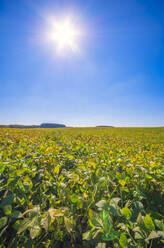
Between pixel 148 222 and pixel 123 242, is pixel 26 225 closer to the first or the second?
pixel 123 242

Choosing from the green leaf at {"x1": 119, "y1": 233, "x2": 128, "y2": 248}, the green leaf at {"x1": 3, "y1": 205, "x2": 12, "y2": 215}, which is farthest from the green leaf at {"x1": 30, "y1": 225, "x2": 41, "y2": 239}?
the green leaf at {"x1": 119, "y1": 233, "x2": 128, "y2": 248}

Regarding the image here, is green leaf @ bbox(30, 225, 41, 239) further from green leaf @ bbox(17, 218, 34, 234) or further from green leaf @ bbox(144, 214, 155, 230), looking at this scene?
green leaf @ bbox(144, 214, 155, 230)

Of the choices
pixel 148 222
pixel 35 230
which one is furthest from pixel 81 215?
pixel 148 222

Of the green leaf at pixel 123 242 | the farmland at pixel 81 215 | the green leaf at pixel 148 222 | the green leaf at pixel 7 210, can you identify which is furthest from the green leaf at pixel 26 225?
the green leaf at pixel 148 222

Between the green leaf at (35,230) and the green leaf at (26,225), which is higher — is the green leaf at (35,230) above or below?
below

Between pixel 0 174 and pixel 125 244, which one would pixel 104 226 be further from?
pixel 0 174

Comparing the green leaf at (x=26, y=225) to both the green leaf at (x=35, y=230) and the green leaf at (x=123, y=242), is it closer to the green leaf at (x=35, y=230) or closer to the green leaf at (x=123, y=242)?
the green leaf at (x=35, y=230)

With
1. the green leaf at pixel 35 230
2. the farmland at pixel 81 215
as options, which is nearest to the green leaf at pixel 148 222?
the farmland at pixel 81 215

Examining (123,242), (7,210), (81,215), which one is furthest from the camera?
(81,215)

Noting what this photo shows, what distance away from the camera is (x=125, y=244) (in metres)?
0.93

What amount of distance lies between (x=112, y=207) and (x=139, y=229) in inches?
10.4

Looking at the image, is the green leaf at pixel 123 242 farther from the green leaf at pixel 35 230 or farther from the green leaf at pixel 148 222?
the green leaf at pixel 35 230

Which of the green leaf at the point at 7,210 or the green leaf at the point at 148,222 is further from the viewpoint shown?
the green leaf at the point at 7,210

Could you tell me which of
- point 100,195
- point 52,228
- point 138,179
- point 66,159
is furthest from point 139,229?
point 66,159
